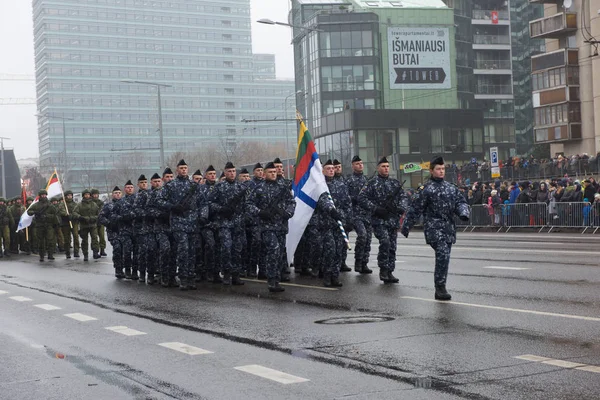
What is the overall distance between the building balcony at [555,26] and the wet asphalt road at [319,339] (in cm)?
4458

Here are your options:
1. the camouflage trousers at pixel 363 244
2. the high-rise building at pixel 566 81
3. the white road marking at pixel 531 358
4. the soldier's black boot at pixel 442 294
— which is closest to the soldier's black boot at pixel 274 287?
the camouflage trousers at pixel 363 244

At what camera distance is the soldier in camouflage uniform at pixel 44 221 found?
26312mm

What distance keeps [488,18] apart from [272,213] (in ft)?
275

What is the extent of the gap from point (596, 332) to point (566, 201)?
68.2ft

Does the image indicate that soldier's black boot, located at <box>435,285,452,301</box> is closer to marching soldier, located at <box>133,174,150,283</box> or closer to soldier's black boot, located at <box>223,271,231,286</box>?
soldier's black boot, located at <box>223,271,231,286</box>

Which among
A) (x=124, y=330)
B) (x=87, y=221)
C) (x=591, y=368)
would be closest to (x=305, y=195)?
(x=124, y=330)

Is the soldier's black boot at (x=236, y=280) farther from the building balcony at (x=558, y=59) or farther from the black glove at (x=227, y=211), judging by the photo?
the building balcony at (x=558, y=59)

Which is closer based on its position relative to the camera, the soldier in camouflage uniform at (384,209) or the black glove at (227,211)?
the soldier in camouflage uniform at (384,209)

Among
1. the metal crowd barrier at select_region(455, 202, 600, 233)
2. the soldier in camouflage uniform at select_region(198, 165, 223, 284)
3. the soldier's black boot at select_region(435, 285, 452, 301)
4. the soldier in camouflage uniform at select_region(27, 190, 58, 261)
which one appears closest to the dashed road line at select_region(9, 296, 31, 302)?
the soldier in camouflage uniform at select_region(198, 165, 223, 284)

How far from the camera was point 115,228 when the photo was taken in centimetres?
1961

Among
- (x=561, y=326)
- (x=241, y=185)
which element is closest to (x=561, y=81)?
(x=241, y=185)

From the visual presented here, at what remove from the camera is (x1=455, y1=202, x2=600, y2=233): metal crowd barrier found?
27.9m

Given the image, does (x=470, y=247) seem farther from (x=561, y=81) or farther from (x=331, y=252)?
(x=561, y=81)

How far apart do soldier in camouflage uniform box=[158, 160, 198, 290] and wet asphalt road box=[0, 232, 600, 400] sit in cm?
38
